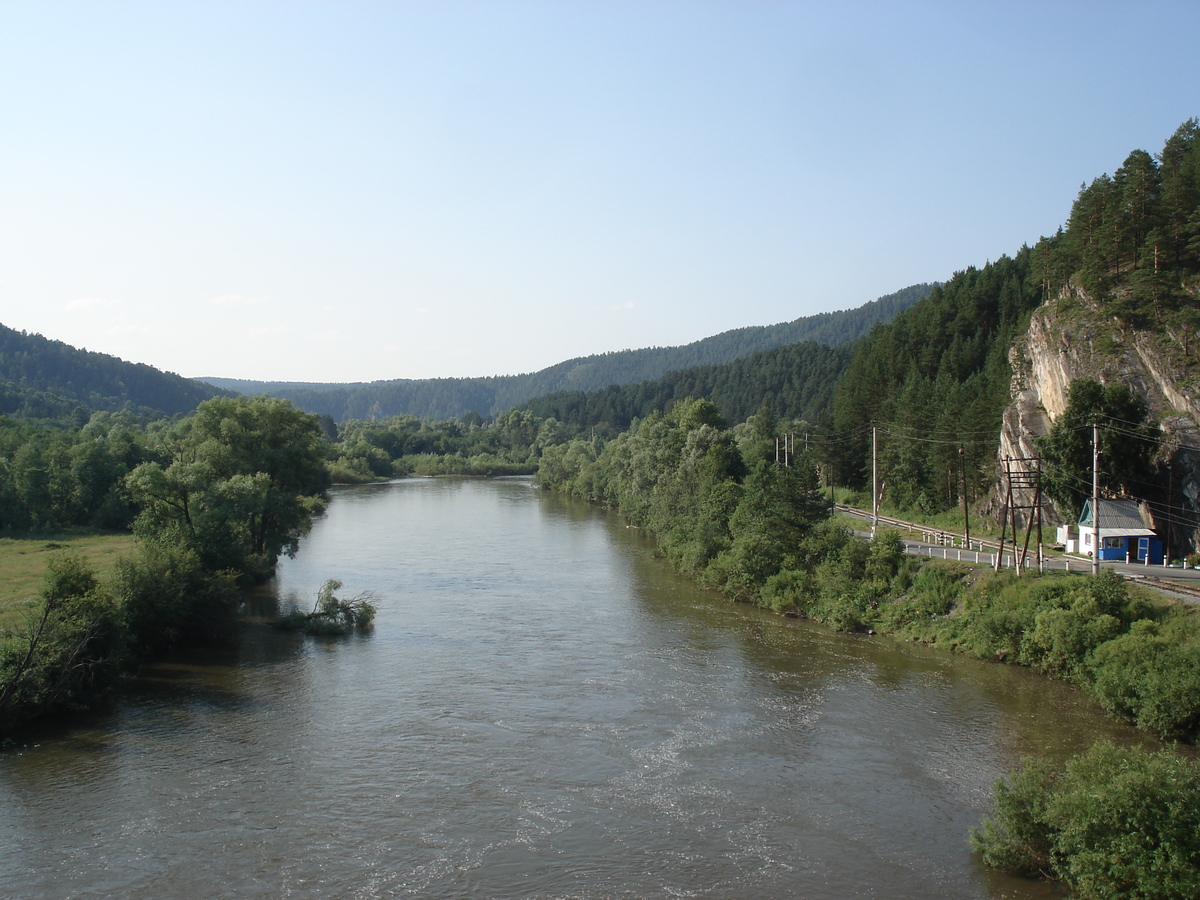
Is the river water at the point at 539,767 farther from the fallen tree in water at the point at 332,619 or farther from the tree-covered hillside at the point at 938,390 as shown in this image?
the tree-covered hillside at the point at 938,390

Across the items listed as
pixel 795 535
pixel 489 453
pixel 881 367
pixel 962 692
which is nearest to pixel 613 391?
pixel 489 453

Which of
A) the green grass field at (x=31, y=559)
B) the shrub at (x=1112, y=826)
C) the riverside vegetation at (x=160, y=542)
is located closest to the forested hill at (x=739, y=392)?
the riverside vegetation at (x=160, y=542)

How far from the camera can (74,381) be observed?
536 feet

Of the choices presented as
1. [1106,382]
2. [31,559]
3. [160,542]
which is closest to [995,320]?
[1106,382]

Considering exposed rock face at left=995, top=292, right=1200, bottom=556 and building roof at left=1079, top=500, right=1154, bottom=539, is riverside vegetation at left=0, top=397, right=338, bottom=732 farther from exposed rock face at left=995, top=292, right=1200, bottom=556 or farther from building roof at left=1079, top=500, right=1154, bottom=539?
exposed rock face at left=995, top=292, right=1200, bottom=556

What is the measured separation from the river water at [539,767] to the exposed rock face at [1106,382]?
1344cm

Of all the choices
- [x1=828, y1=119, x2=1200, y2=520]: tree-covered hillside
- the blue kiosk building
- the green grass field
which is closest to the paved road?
the blue kiosk building

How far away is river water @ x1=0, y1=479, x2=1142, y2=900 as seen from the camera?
16031 mm

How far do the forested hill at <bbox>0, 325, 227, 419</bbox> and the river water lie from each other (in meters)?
122

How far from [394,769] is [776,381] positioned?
132 m

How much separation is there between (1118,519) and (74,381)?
590 ft

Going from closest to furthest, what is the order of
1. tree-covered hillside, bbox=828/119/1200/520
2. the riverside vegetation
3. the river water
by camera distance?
the river water < the riverside vegetation < tree-covered hillside, bbox=828/119/1200/520

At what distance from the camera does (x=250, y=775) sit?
66.0ft

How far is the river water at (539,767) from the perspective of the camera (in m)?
16.0
